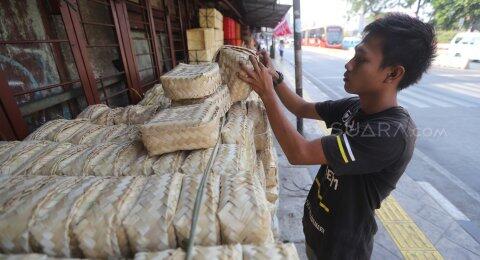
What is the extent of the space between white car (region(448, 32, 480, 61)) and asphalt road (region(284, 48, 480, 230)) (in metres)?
7.61

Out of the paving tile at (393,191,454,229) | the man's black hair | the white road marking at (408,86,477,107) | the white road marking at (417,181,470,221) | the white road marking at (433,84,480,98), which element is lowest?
the white road marking at (433,84,480,98)

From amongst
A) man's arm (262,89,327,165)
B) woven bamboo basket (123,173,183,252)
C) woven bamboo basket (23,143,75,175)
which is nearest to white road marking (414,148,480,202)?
man's arm (262,89,327,165)

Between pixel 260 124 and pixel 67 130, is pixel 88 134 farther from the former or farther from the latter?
pixel 260 124

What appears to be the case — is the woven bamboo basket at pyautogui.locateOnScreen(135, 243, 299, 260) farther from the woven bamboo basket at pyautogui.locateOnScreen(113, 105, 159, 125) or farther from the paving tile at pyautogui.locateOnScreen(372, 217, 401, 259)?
the paving tile at pyautogui.locateOnScreen(372, 217, 401, 259)

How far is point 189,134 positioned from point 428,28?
138cm

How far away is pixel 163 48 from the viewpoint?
18.0ft

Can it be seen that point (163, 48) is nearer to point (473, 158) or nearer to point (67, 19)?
point (67, 19)

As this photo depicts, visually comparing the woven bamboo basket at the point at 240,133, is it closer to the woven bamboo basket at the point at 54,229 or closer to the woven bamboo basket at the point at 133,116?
the woven bamboo basket at the point at 133,116

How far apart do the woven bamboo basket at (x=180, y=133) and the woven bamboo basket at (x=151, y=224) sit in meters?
0.52

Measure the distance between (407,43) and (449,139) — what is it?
5.66 m

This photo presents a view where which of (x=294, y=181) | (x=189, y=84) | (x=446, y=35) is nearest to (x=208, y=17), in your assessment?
(x=294, y=181)

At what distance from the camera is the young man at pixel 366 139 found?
134 centimetres

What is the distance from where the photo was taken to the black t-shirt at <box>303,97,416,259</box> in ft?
4.36

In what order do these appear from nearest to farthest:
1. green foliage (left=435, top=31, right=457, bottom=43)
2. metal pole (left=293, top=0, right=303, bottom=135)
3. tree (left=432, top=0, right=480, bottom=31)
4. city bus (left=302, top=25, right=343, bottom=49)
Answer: metal pole (left=293, top=0, right=303, bottom=135) < tree (left=432, top=0, right=480, bottom=31) < green foliage (left=435, top=31, right=457, bottom=43) < city bus (left=302, top=25, right=343, bottom=49)
